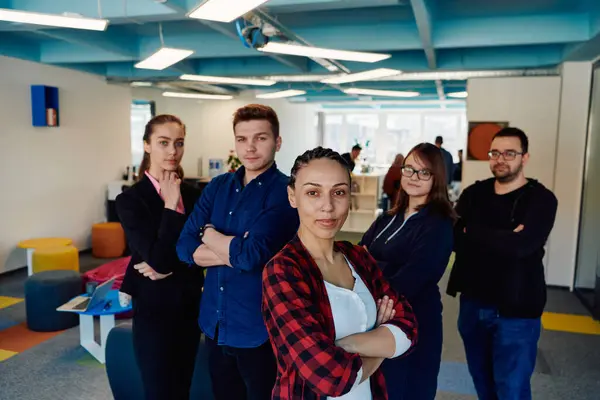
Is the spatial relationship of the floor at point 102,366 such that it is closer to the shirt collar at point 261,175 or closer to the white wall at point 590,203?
the white wall at point 590,203

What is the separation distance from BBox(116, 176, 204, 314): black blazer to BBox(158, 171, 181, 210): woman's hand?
0.04 metres

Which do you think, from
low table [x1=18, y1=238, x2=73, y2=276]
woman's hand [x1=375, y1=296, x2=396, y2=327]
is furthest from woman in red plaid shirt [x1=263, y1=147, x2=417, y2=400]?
low table [x1=18, y1=238, x2=73, y2=276]

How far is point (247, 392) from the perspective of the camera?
1882 millimetres

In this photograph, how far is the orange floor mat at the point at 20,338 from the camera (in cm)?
443

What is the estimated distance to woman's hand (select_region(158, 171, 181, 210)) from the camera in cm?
222

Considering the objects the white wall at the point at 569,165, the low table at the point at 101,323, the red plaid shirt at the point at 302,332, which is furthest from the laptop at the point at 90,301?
the white wall at the point at 569,165

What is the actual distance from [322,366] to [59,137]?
7.57m

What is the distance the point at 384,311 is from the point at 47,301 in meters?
4.24

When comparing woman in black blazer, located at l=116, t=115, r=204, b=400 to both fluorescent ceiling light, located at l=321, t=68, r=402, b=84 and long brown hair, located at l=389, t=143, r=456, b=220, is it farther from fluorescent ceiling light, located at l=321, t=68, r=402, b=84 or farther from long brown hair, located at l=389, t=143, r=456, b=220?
fluorescent ceiling light, located at l=321, t=68, r=402, b=84

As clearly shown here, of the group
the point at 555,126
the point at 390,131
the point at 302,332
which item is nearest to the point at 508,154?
the point at 302,332

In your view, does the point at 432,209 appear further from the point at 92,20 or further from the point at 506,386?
the point at 92,20

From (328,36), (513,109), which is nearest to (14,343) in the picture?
(328,36)

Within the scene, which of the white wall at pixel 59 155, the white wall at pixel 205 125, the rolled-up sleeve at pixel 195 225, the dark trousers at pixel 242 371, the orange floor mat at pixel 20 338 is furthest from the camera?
the white wall at pixel 205 125

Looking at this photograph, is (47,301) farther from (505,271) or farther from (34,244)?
(505,271)
